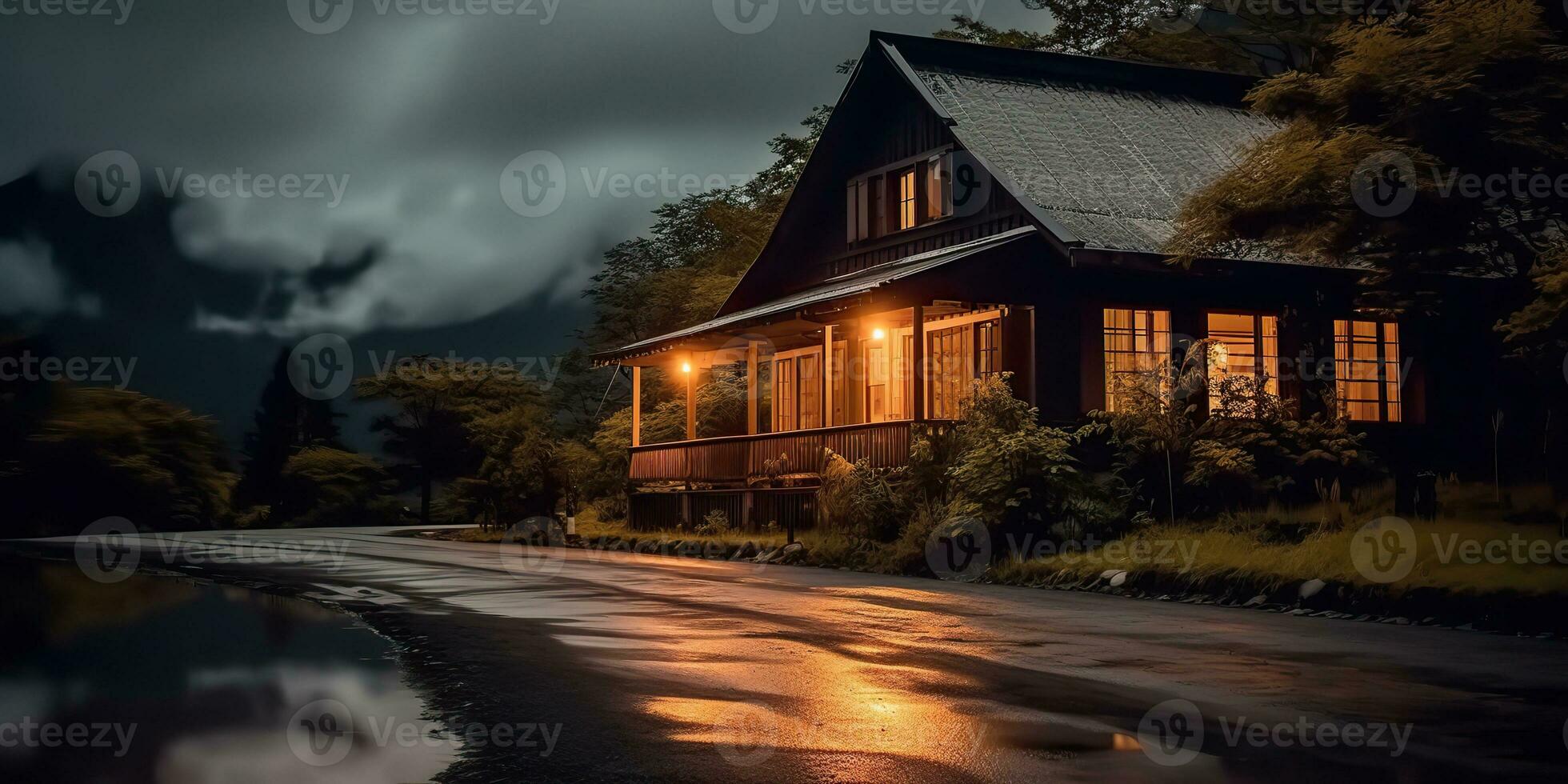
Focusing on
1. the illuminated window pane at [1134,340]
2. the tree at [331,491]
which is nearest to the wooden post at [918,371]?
the illuminated window pane at [1134,340]

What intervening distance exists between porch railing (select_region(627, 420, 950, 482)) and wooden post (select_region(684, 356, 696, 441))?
80 cm

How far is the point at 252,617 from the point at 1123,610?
7921mm

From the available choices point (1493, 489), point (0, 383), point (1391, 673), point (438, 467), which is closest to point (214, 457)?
point (0, 383)

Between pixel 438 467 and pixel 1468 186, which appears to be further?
pixel 438 467

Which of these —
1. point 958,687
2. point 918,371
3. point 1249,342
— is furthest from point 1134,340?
point 958,687

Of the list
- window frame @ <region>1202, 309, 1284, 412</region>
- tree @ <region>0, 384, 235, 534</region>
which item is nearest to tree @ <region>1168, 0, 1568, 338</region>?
window frame @ <region>1202, 309, 1284, 412</region>

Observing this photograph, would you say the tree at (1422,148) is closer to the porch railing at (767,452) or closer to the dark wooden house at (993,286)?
the dark wooden house at (993,286)

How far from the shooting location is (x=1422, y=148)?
17547 millimetres

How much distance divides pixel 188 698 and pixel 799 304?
66.5ft

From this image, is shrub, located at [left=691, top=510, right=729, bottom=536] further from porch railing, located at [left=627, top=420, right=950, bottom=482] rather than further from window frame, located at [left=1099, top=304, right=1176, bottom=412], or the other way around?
window frame, located at [left=1099, top=304, right=1176, bottom=412]

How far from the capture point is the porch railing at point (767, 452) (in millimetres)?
23891

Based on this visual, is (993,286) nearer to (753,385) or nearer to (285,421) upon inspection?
(753,385)

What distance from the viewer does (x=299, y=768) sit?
18.8 feet

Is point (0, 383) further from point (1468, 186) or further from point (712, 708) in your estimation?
point (1468, 186)
